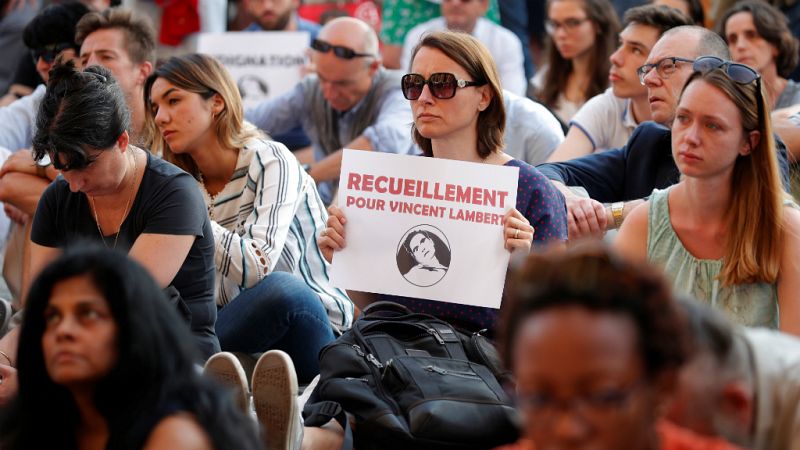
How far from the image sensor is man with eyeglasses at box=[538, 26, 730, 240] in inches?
161

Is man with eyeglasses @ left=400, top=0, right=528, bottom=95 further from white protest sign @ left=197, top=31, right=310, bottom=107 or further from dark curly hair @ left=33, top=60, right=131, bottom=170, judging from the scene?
dark curly hair @ left=33, top=60, right=131, bottom=170

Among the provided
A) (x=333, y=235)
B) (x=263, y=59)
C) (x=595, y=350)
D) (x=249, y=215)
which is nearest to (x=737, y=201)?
(x=333, y=235)

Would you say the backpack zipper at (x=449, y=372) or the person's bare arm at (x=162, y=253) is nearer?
the backpack zipper at (x=449, y=372)

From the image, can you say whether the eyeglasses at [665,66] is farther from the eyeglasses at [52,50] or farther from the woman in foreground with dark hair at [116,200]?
the eyeglasses at [52,50]

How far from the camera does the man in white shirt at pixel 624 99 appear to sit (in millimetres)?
5254

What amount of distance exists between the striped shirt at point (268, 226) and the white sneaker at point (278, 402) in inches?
29.4

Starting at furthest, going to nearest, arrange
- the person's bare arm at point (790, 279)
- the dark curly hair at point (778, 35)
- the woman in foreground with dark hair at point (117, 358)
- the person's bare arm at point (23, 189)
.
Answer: the dark curly hair at point (778, 35), the person's bare arm at point (23, 189), the person's bare arm at point (790, 279), the woman in foreground with dark hair at point (117, 358)

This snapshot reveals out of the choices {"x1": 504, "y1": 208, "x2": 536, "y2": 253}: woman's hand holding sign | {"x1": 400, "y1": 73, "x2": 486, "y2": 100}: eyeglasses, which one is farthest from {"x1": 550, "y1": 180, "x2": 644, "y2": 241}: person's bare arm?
{"x1": 400, "y1": 73, "x2": 486, "y2": 100}: eyeglasses

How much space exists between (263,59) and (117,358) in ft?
15.3

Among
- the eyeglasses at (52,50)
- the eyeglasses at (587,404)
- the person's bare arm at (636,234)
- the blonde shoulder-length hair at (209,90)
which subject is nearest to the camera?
the eyeglasses at (587,404)

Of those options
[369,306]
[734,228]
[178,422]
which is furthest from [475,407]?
[178,422]

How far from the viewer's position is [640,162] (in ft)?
14.5

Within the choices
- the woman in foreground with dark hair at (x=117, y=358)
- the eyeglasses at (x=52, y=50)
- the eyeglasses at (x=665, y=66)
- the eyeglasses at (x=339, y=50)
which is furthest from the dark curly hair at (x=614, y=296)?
the eyeglasses at (x=52, y=50)

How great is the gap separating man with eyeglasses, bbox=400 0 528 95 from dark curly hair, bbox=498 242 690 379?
5.10 metres
